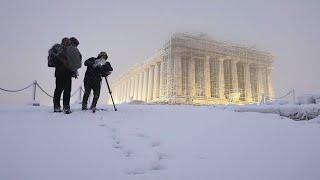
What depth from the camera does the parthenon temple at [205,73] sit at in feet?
A: 132

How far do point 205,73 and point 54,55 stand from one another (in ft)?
114

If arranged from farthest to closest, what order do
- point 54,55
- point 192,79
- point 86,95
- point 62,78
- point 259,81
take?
point 259,81 → point 192,79 → point 86,95 → point 62,78 → point 54,55

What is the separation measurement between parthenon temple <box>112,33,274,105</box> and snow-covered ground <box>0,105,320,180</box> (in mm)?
31167

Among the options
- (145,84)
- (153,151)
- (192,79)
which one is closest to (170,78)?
(192,79)

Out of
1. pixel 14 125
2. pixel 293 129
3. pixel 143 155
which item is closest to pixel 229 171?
pixel 143 155

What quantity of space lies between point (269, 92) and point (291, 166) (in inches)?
1833

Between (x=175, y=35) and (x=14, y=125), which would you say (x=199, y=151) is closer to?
(x=14, y=125)

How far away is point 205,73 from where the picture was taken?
41906 mm

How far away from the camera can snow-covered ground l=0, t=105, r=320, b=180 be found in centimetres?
368

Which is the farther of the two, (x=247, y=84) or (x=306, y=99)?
(x=247, y=84)

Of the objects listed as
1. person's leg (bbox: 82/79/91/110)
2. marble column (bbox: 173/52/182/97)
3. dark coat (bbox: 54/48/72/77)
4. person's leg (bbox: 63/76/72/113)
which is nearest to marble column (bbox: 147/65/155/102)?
marble column (bbox: 173/52/182/97)

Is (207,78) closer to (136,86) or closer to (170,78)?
(170,78)

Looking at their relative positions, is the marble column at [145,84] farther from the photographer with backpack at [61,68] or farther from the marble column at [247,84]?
the photographer with backpack at [61,68]

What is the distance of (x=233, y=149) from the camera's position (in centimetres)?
484
